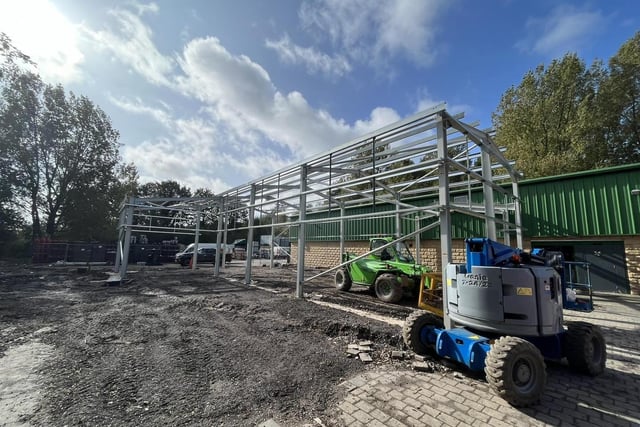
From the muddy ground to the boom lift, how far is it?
1213 millimetres

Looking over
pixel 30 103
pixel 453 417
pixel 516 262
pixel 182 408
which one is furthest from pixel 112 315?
pixel 30 103

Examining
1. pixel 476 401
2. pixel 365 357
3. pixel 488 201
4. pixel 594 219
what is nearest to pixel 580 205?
pixel 594 219

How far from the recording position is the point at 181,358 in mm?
4262

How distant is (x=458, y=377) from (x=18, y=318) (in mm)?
9302

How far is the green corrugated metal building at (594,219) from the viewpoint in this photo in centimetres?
952

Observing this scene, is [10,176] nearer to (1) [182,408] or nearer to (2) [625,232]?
(1) [182,408]

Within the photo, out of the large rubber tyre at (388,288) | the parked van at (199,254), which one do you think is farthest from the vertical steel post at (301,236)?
the parked van at (199,254)

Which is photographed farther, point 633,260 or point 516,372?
point 633,260

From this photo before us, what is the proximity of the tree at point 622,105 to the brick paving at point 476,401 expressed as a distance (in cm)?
2065

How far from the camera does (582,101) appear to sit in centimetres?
1730

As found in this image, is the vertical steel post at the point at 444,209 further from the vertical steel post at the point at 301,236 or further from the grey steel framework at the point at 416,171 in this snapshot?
the vertical steel post at the point at 301,236

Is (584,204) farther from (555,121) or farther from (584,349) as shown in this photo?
(555,121)

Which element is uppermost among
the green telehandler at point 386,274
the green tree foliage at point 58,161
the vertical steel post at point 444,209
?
the green tree foliage at point 58,161

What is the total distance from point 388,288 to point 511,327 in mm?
5246
